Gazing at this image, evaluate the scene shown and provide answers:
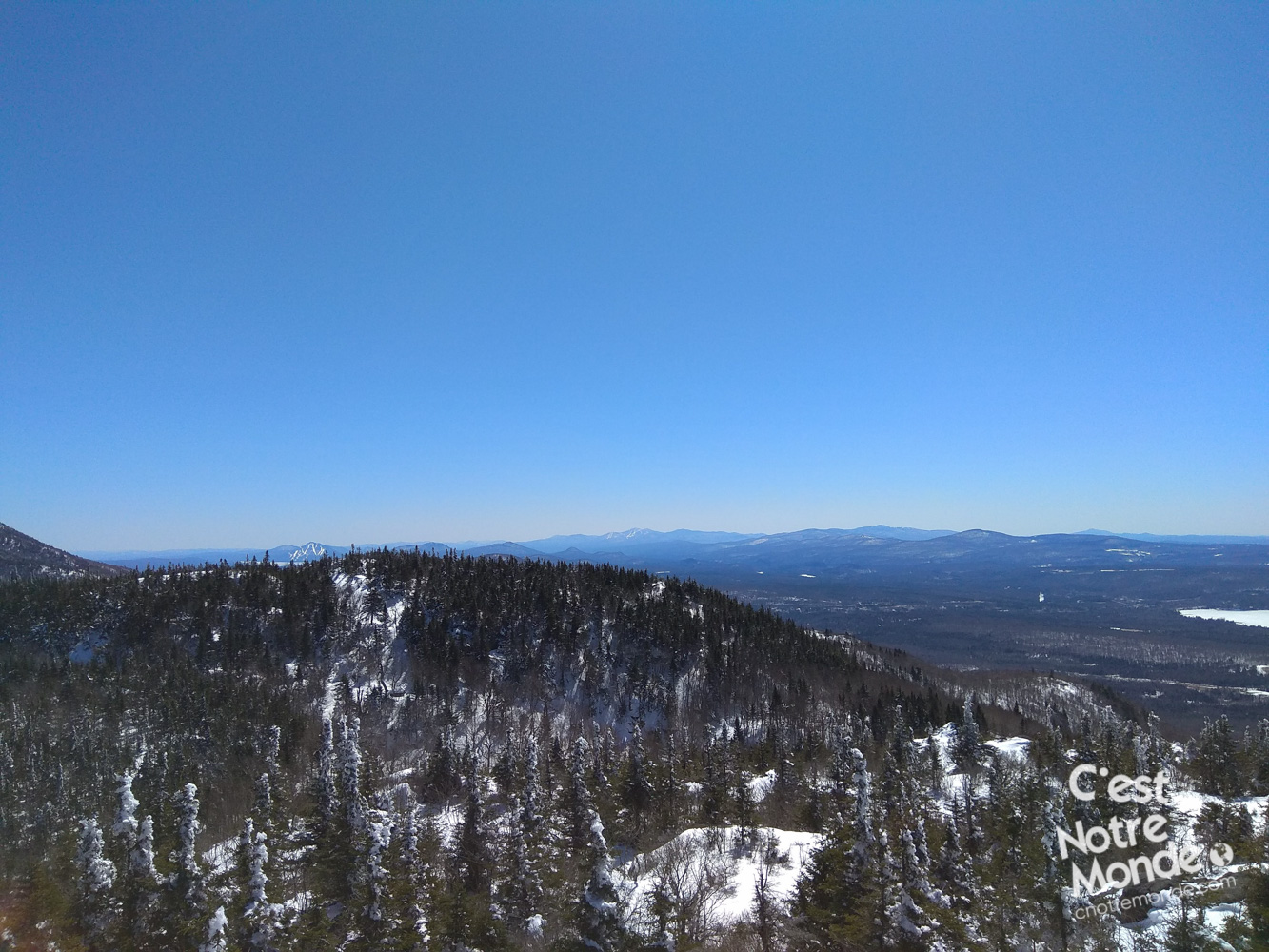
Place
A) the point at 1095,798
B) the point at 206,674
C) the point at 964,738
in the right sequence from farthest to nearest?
the point at 206,674, the point at 964,738, the point at 1095,798

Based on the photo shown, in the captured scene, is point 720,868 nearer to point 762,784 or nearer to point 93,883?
point 93,883

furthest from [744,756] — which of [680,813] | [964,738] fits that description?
[964,738]

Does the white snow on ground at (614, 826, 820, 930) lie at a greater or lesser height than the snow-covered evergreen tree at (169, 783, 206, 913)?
lesser

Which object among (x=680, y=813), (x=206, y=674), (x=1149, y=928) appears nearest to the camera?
(x=1149, y=928)

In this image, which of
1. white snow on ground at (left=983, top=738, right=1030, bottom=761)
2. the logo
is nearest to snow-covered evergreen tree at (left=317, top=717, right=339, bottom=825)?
the logo

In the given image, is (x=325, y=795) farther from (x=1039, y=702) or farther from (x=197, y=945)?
(x=1039, y=702)

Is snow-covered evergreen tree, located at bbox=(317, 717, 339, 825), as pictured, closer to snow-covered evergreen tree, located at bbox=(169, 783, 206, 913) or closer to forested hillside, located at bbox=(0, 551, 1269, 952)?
forested hillside, located at bbox=(0, 551, 1269, 952)

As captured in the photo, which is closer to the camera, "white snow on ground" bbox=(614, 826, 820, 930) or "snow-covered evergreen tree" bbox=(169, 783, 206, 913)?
"snow-covered evergreen tree" bbox=(169, 783, 206, 913)
